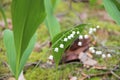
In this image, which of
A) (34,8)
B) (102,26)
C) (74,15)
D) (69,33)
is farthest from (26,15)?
(74,15)

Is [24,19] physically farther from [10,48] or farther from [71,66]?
[71,66]

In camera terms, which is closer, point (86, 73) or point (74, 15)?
point (86, 73)

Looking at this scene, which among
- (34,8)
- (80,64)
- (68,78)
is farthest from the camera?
(80,64)

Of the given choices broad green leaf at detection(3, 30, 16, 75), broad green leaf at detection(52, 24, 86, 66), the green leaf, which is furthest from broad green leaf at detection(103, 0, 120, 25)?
broad green leaf at detection(3, 30, 16, 75)

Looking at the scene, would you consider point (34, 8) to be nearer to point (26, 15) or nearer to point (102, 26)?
point (26, 15)

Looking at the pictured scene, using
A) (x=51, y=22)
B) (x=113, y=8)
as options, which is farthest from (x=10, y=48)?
(x=113, y=8)

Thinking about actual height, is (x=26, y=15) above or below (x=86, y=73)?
above

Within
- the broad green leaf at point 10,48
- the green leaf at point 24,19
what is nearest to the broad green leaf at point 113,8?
the green leaf at point 24,19

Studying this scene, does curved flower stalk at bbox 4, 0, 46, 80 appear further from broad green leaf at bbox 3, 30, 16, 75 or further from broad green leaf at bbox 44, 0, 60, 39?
broad green leaf at bbox 44, 0, 60, 39
